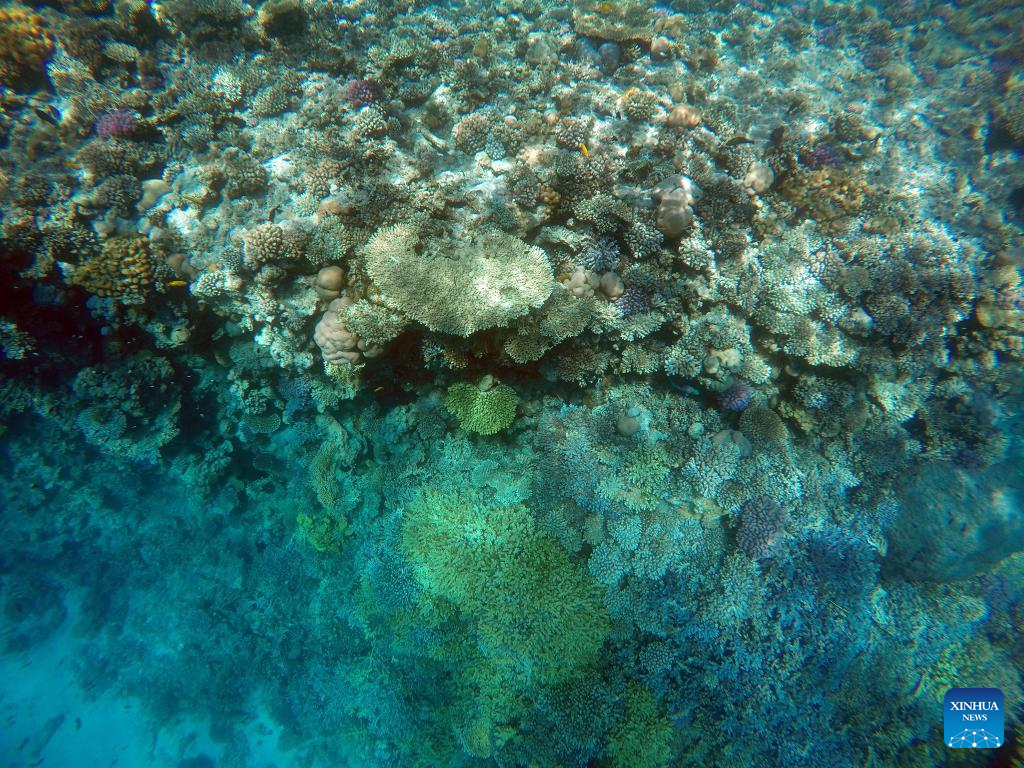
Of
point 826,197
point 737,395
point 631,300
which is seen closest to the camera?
point 631,300

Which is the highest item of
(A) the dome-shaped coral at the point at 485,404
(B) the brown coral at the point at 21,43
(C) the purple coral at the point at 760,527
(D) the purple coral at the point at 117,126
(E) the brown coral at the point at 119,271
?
→ (B) the brown coral at the point at 21,43

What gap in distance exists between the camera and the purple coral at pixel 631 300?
5.19 meters

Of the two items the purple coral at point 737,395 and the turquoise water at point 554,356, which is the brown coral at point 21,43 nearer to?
the turquoise water at point 554,356

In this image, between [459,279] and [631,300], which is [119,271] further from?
[631,300]

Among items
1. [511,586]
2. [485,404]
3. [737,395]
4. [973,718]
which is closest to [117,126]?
[485,404]

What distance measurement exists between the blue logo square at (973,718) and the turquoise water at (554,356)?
0.10 metres

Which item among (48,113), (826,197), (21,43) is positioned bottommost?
(826,197)

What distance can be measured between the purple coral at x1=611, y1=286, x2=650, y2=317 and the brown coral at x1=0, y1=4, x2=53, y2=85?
850cm

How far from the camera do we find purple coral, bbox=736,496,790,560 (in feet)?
17.8

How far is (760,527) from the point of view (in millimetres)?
5418

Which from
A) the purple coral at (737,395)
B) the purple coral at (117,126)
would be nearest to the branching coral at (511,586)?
the purple coral at (737,395)

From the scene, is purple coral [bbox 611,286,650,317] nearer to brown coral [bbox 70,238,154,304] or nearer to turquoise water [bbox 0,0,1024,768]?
turquoise water [bbox 0,0,1024,768]

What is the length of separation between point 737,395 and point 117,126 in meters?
8.70

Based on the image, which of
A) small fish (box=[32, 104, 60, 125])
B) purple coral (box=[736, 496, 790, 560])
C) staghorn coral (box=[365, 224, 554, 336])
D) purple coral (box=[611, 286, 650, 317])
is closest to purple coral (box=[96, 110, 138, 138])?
small fish (box=[32, 104, 60, 125])
